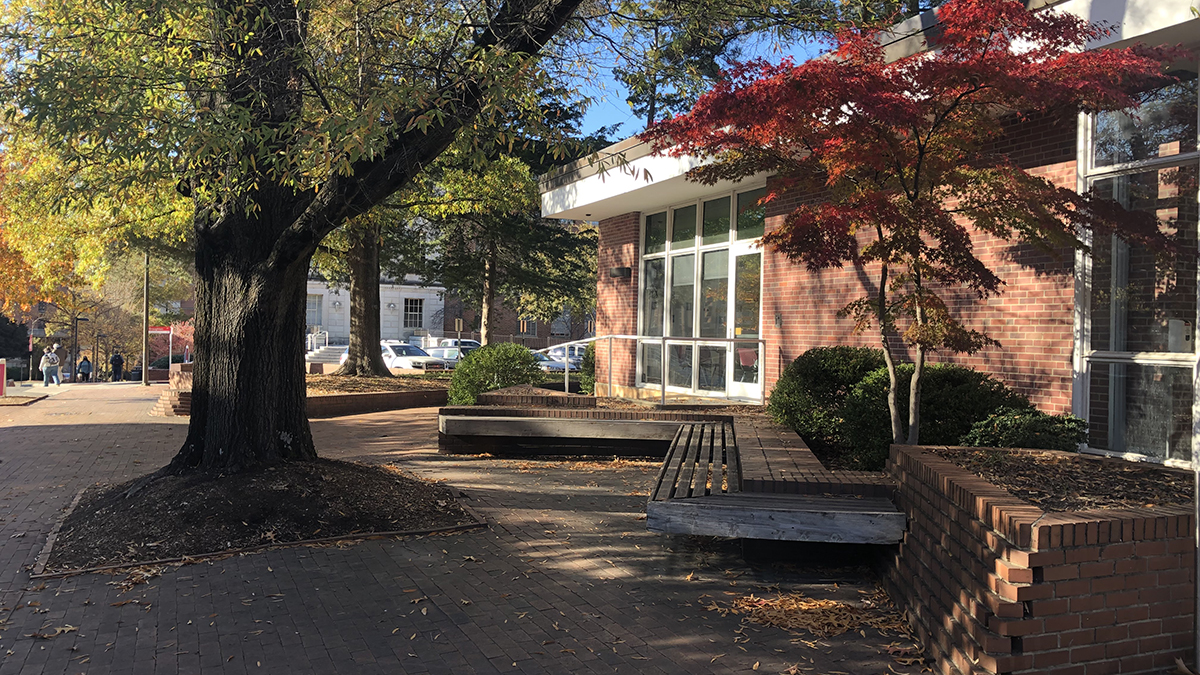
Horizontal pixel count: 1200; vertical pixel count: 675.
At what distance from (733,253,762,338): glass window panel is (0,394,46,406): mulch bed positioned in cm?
1578

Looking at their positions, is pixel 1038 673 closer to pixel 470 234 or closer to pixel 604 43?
pixel 604 43

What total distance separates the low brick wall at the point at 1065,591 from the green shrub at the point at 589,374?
44.6ft

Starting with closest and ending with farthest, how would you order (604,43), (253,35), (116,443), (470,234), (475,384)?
(253,35), (604,43), (116,443), (475,384), (470,234)

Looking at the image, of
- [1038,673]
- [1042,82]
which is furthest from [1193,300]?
[1038,673]

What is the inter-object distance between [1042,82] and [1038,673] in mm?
4179

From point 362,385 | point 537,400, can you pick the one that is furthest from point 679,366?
point 362,385

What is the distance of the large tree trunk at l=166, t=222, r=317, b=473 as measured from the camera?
23.4 ft

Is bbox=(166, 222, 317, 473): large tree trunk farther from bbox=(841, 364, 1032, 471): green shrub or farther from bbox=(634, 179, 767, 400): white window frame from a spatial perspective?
bbox=(634, 179, 767, 400): white window frame

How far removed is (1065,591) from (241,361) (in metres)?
5.99

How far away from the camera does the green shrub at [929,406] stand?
8039mm

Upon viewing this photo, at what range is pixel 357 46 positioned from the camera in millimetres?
7605

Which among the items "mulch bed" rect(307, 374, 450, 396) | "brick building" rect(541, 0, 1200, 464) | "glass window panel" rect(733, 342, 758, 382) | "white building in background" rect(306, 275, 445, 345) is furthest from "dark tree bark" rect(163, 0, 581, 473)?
"white building in background" rect(306, 275, 445, 345)

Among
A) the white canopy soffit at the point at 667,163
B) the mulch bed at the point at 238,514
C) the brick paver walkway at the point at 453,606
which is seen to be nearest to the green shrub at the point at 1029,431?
the brick paver walkway at the point at 453,606

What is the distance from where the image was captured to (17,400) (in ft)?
65.6
